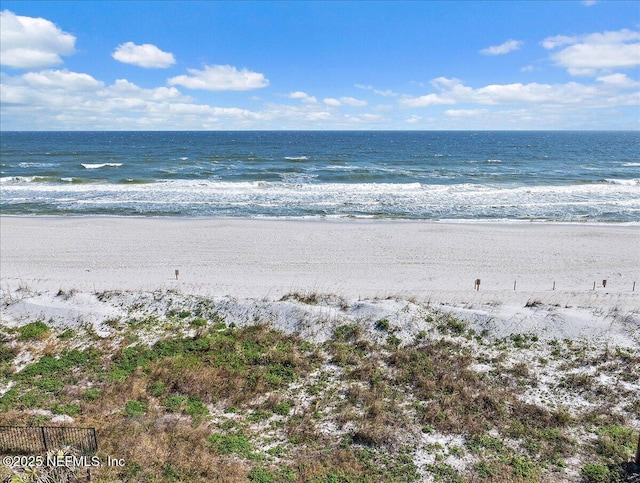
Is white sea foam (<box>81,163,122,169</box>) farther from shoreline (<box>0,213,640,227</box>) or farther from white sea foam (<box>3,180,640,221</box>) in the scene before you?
shoreline (<box>0,213,640,227</box>)

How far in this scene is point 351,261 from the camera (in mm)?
23469

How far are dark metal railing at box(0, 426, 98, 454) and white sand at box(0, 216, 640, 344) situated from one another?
9296 mm

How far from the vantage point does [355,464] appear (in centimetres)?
914

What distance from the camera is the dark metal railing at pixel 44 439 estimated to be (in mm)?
9086

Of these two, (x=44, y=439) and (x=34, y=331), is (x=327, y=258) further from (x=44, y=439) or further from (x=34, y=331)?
(x=44, y=439)

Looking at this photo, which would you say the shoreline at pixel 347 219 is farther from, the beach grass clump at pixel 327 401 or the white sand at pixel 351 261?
the beach grass clump at pixel 327 401

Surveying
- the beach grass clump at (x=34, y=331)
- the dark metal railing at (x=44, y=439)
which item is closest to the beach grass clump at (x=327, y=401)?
the beach grass clump at (x=34, y=331)

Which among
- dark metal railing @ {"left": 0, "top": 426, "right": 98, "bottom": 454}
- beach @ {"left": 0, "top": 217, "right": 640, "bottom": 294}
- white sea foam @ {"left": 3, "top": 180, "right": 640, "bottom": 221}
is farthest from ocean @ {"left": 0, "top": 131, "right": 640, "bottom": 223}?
dark metal railing @ {"left": 0, "top": 426, "right": 98, "bottom": 454}

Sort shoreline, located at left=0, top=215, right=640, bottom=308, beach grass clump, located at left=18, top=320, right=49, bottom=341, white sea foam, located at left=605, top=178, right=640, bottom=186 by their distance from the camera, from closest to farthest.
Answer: beach grass clump, located at left=18, top=320, right=49, bottom=341 < shoreline, located at left=0, top=215, right=640, bottom=308 < white sea foam, located at left=605, top=178, right=640, bottom=186

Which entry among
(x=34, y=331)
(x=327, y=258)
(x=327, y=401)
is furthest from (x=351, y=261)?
(x=34, y=331)

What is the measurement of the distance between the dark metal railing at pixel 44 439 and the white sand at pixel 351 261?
9296mm

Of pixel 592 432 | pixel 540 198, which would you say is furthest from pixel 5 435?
pixel 540 198

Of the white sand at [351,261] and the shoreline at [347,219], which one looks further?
the shoreline at [347,219]

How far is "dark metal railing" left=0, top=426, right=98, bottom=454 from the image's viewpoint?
9.09 metres
